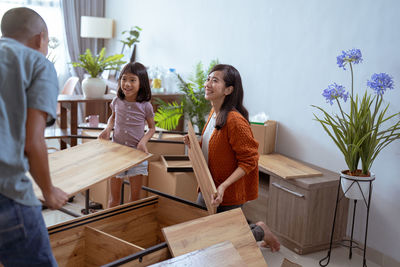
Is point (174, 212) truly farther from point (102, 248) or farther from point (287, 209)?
point (287, 209)

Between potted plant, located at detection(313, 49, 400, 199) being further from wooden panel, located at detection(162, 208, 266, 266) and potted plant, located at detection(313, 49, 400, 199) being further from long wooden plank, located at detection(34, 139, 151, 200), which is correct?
long wooden plank, located at detection(34, 139, 151, 200)

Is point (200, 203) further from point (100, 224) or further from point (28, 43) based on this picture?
point (28, 43)

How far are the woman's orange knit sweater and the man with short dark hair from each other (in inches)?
44.8

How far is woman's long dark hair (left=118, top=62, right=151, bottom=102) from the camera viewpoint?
2990 mm

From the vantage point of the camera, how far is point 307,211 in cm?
314

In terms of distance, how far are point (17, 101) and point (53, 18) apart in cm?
687

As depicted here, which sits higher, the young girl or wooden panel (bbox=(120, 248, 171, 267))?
the young girl

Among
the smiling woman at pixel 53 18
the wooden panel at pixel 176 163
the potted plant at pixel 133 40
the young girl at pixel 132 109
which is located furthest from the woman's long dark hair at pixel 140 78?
the smiling woman at pixel 53 18

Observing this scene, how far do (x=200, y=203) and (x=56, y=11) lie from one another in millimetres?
6135

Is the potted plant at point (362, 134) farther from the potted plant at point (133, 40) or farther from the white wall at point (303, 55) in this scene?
the potted plant at point (133, 40)

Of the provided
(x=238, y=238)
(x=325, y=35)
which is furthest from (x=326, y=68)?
(x=238, y=238)

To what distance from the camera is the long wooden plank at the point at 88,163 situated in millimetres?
1966

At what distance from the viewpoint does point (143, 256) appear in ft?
5.96

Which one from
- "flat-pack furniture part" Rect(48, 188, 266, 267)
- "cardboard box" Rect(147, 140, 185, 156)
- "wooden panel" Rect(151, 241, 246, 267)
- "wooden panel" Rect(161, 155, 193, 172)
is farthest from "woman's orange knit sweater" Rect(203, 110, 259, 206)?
"cardboard box" Rect(147, 140, 185, 156)
